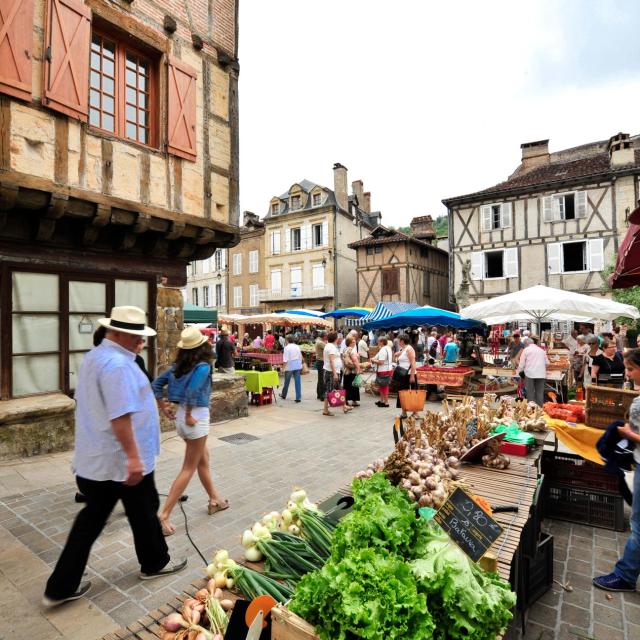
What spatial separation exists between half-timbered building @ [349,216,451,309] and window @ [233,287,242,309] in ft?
35.7

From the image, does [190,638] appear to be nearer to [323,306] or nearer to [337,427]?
[337,427]

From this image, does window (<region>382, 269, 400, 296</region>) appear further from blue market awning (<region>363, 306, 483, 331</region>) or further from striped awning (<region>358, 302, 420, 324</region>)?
blue market awning (<region>363, 306, 483, 331</region>)

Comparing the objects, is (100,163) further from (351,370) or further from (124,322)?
(351,370)

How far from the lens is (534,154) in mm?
25953

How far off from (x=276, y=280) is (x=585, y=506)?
29.9 meters

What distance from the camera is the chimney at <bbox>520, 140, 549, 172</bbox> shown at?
1008 inches

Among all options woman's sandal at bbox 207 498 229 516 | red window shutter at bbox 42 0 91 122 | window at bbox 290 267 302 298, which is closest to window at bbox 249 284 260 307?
window at bbox 290 267 302 298

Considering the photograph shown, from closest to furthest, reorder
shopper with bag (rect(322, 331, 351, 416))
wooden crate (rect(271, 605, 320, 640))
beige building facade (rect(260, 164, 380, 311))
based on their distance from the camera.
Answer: wooden crate (rect(271, 605, 320, 640)), shopper with bag (rect(322, 331, 351, 416)), beige building facade (rect(260, 164, 380, 311))

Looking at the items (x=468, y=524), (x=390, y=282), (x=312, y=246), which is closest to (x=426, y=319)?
(x=468, y=524)

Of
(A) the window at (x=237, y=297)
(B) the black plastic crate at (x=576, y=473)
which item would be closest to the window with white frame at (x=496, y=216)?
(A) the window at (x=237, y=297)

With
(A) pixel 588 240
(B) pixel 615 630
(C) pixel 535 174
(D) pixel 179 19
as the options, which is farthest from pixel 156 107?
(C) pixel 535 174

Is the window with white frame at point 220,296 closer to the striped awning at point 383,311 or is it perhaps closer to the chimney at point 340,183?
the chimney at point 340,183

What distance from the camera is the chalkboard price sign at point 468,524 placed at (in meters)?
1.86

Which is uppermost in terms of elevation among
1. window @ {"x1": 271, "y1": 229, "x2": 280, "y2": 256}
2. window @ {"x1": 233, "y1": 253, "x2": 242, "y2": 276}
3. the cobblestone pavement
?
window @ {"x1": 271, "y1": 229, "x2": 280, "y2": 256}
